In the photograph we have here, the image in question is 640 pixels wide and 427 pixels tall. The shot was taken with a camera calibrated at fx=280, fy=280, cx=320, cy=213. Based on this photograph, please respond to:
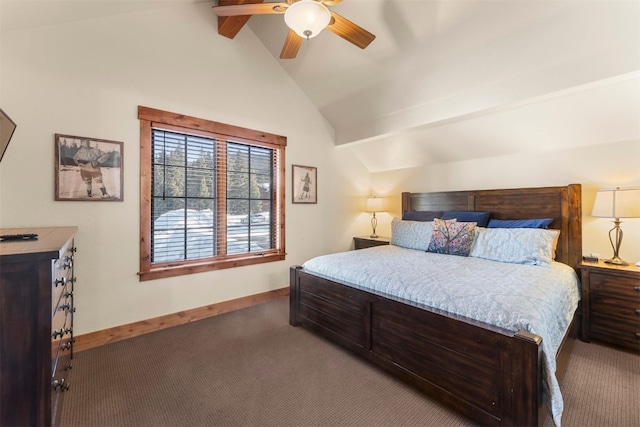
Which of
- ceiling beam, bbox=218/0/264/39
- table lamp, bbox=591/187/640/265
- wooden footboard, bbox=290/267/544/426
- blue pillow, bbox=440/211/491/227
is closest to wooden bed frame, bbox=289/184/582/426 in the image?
wooden footboard, bbox=290/267/544/426

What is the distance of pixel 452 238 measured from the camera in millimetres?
3064

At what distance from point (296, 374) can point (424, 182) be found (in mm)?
3218

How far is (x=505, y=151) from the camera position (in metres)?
3.36

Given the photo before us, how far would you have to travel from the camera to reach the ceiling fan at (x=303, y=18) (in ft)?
5.71

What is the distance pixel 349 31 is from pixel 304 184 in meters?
2.12

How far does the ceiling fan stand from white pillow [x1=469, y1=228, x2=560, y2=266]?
2206 millimetres

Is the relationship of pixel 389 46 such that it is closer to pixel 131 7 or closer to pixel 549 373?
pixel 131 7

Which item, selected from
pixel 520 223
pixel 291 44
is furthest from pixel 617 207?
pixel 291 44

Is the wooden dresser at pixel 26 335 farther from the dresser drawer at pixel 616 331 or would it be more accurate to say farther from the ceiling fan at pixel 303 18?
the dresser drawer at pixel 616 331

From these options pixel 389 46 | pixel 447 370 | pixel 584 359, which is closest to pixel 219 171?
pixel 389 46

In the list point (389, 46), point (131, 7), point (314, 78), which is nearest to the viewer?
point (131, 7)

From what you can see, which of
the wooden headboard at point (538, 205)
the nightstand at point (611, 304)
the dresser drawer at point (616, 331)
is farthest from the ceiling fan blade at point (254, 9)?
the dresser drawer at point (616, 331)

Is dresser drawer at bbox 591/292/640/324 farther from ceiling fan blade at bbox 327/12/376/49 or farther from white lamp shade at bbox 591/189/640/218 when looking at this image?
ceiling fan blade at bbox 327/12/376/49

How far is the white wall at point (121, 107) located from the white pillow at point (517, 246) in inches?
92.1
